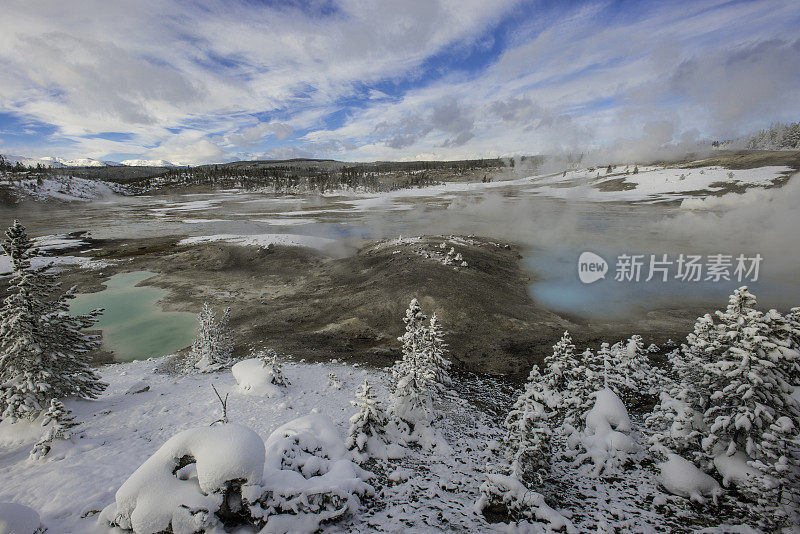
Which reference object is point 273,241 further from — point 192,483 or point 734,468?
point 734,468

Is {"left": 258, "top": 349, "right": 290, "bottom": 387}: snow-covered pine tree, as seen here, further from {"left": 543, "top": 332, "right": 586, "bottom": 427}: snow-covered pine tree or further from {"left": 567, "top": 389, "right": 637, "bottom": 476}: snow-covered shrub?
{"left": 567, "top": 389, "right": 637, "bottom": 476}: snow-covered shrub

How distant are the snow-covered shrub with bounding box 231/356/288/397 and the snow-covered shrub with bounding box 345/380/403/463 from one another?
5072 mm

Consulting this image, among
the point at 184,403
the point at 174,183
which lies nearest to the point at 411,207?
the point at 184,403

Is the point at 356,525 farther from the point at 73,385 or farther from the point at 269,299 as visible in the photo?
the point at 269,299

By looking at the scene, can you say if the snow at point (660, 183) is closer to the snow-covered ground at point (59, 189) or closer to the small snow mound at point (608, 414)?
the small snow mound at point (608, 414)

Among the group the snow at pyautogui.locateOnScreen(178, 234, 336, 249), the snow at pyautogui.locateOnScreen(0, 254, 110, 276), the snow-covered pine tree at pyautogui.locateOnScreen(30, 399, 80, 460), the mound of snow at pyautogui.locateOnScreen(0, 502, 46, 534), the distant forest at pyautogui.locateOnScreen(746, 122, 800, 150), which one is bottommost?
the snow-covered pine tree at pyautogui.locateOnScreen(30, 399, 80, 460)

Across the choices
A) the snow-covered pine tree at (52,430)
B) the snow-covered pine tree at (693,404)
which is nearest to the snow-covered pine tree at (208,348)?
the snow-covered pine tree at (52,430)

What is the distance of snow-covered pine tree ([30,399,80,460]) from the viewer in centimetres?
869

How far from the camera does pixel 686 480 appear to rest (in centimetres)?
840

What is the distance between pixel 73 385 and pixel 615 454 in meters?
16.9

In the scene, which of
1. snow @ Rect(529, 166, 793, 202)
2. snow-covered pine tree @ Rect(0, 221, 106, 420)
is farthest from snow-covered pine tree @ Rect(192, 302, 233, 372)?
snow @ Rect(529, 166, 793, 202)

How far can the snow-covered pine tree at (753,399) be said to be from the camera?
713 cm

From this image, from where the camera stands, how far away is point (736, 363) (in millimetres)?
7699

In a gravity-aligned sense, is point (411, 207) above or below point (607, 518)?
above
